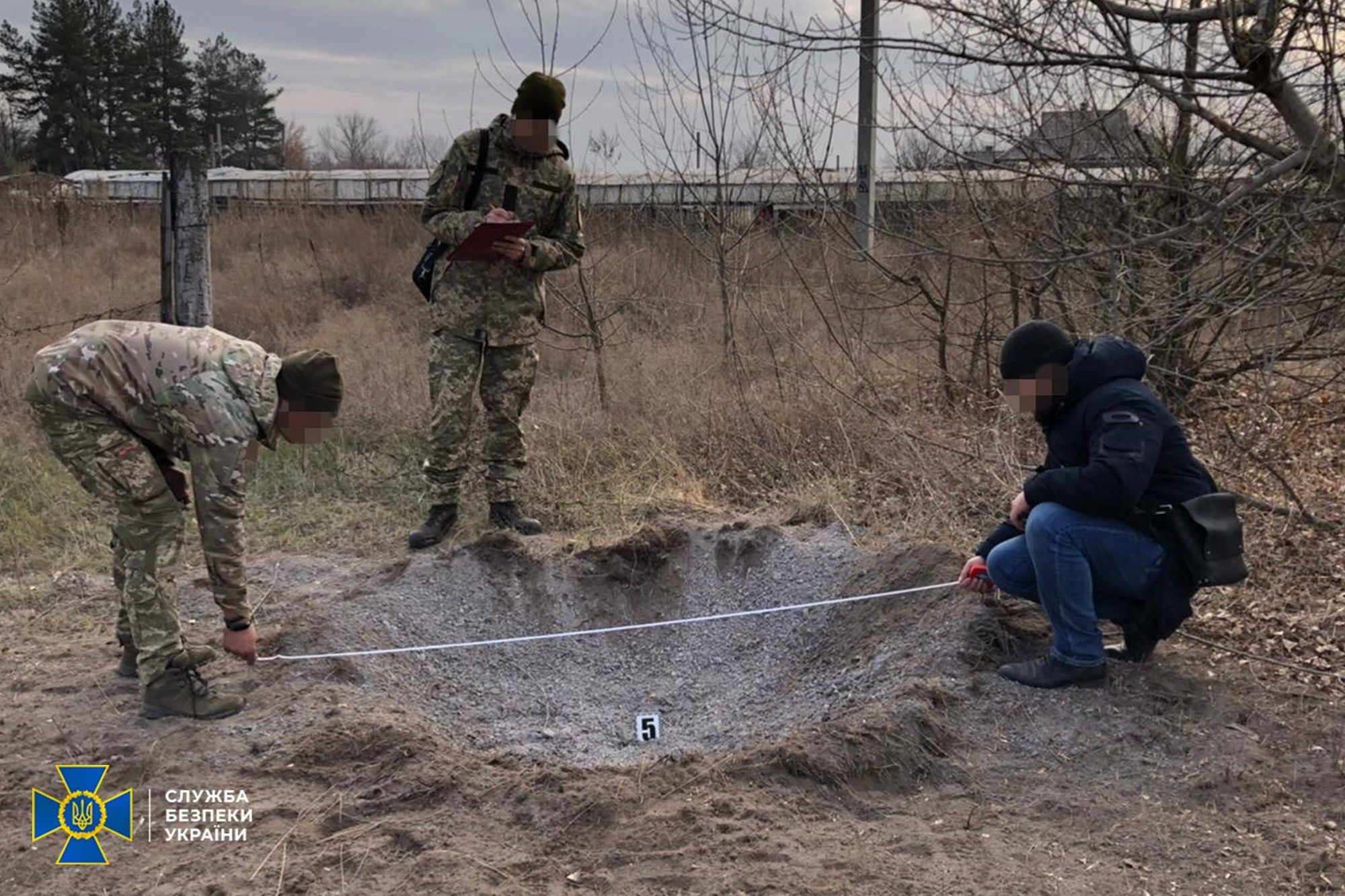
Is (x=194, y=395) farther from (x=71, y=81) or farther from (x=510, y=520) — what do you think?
(x=71, y=81)

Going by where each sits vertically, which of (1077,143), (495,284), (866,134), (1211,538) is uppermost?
(866,134)

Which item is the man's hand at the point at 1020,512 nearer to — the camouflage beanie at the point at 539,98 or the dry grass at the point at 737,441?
the dry grass at the point at 737,441

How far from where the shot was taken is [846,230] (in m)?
6.92

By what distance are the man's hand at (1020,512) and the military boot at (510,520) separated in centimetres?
244

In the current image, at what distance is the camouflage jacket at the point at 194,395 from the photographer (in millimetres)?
3264

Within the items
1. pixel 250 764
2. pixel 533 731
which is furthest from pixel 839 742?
pixel 250 764

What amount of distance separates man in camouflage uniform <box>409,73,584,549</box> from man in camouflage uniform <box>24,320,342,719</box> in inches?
69.0

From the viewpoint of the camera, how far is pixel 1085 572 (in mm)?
3570

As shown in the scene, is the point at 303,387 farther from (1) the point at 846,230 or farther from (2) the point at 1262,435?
(2) the point at 1262,435

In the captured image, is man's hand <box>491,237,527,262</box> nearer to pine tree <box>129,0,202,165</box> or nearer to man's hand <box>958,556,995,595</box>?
man's hand <box>958,556,995,595</box>

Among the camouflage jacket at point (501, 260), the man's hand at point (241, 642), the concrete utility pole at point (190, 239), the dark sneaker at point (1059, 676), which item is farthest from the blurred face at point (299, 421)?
the concrete utility pole at point (190, 239)

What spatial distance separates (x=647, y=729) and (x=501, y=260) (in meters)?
2.34

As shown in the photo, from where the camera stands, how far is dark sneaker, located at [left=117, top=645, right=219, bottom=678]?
3824 mm

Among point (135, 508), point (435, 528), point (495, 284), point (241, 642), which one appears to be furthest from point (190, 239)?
point (241, 642)
